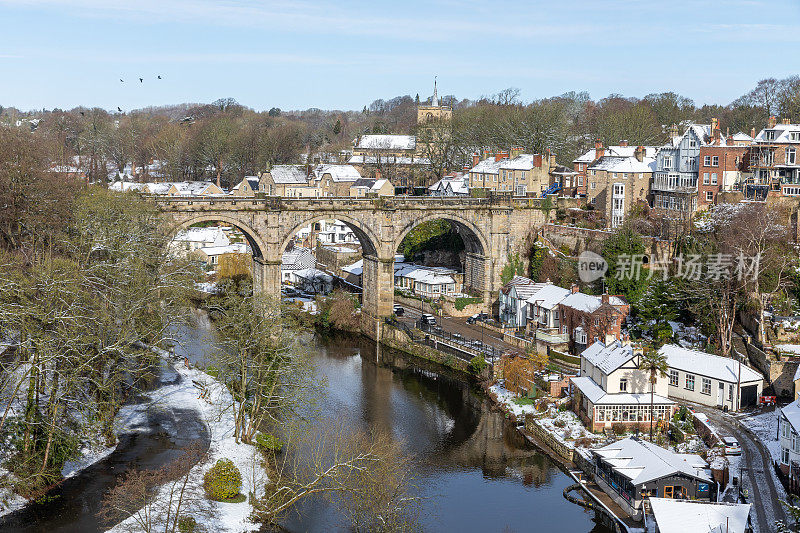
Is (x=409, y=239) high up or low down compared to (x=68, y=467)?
up

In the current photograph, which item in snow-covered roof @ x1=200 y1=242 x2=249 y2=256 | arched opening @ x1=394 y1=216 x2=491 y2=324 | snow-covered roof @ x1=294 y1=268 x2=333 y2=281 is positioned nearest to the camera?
arched opening @ x1=394 y1=216 x2=491 y2=324

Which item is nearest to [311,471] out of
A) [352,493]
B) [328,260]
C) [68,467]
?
[352,493]

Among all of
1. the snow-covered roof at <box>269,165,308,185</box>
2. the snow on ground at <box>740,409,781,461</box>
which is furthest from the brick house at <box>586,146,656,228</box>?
the snow-covered roof at <box>269,165,308,185</box>

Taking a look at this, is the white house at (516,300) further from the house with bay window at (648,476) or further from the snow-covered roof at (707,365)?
the house with bay window at (648,476)

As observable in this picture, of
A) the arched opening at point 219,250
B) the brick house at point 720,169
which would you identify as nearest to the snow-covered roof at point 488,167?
the brick house at point 720,169

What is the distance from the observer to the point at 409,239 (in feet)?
248

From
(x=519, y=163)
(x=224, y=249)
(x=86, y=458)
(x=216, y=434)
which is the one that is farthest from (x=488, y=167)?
(x=86, y=458)

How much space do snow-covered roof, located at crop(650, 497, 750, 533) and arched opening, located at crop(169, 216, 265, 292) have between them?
34065mm

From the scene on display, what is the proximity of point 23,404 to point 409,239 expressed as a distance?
4559 centimetres

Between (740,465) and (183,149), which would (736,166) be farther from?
(183,149)

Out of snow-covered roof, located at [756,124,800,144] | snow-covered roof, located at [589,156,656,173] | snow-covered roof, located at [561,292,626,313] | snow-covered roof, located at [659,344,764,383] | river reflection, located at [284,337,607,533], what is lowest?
river reflection, located at [284,337,607,533]

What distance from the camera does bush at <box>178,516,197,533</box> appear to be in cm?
2822

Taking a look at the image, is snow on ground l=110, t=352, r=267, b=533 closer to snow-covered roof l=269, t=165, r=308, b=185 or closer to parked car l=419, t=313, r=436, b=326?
parked car l=419, t=313, r=436, b=326

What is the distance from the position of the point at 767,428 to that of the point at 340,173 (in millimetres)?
68408
